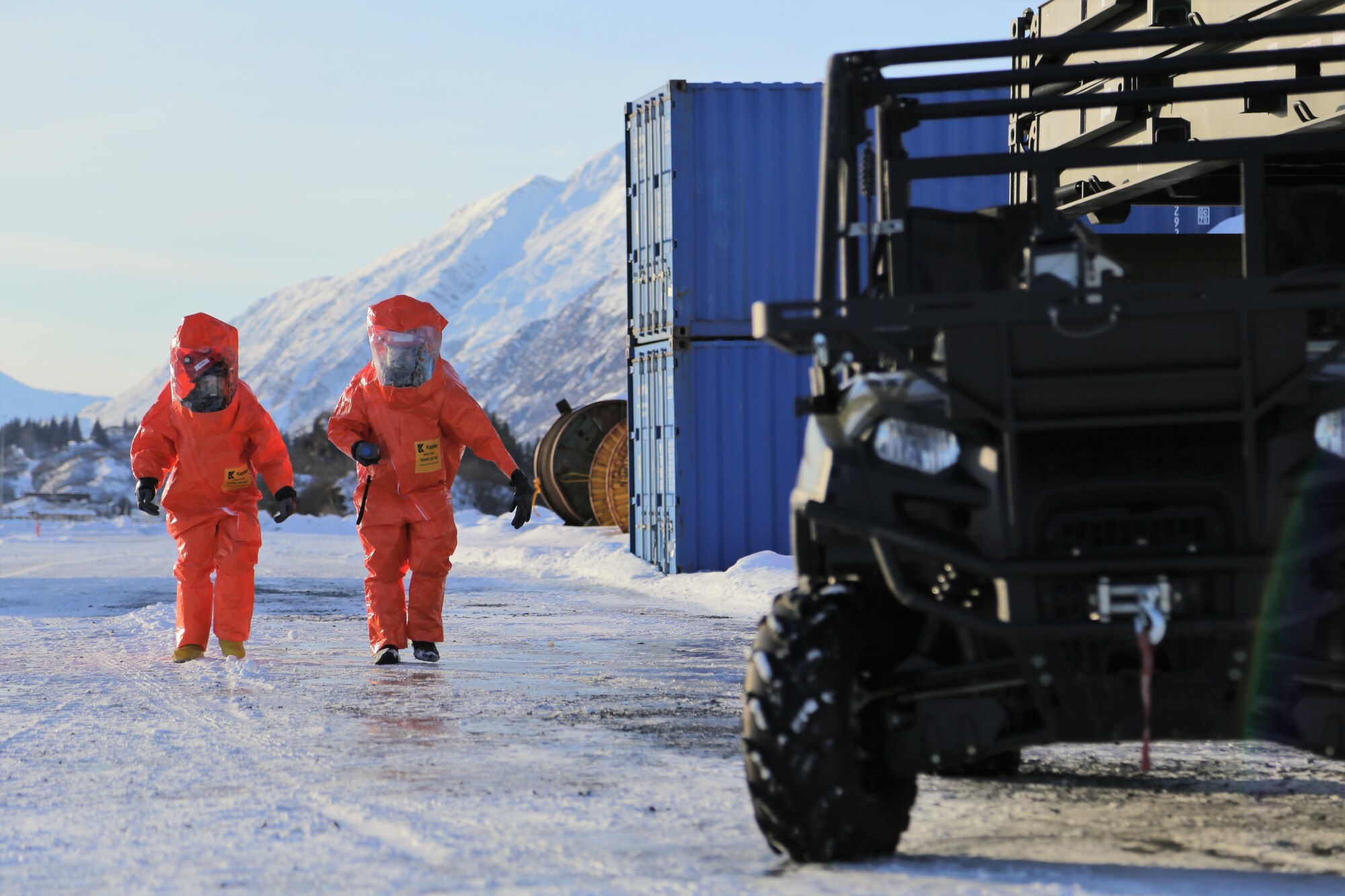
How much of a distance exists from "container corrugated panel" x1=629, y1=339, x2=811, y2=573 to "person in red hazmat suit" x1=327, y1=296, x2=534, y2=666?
26.6ft

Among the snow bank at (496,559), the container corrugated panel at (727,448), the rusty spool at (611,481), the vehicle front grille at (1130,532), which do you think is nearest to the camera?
the vehicle front grille at (1130,532)

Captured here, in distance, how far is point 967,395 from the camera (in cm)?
363

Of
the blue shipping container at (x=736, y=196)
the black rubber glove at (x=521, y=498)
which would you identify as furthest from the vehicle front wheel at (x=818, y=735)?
the blue shipping container at (x=736, y=196)

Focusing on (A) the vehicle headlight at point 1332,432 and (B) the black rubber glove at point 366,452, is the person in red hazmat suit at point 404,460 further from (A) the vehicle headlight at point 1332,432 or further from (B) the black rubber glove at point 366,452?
(A) the vehicle headlight at point 1332,432

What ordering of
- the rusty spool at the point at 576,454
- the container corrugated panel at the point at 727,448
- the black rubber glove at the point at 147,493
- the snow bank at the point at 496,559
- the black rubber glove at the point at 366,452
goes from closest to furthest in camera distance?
the black rubber glove at the point at 366,452 → the black rubber glove at the point at 147,493 → the snow bank at the point at 496,559 → the container corrugated panel at the point at 727,448 → the rusty spool at the point at 576,454

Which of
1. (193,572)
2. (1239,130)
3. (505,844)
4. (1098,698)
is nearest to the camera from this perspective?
(1098,698)

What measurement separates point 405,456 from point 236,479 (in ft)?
3.36

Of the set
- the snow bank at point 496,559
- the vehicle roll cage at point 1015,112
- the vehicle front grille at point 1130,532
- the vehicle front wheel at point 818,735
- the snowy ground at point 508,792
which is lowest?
the snow bank at point 496,559

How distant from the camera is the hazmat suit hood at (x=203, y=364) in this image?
8.93 metres

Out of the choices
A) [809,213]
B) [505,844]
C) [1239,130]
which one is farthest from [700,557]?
[505,844]

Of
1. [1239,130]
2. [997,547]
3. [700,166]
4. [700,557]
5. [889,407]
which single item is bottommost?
[700,557]

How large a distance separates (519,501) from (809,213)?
8641 mm

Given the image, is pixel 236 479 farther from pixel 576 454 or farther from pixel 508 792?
pixel 576 454

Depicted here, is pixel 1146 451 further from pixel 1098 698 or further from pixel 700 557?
pixel 700 557
